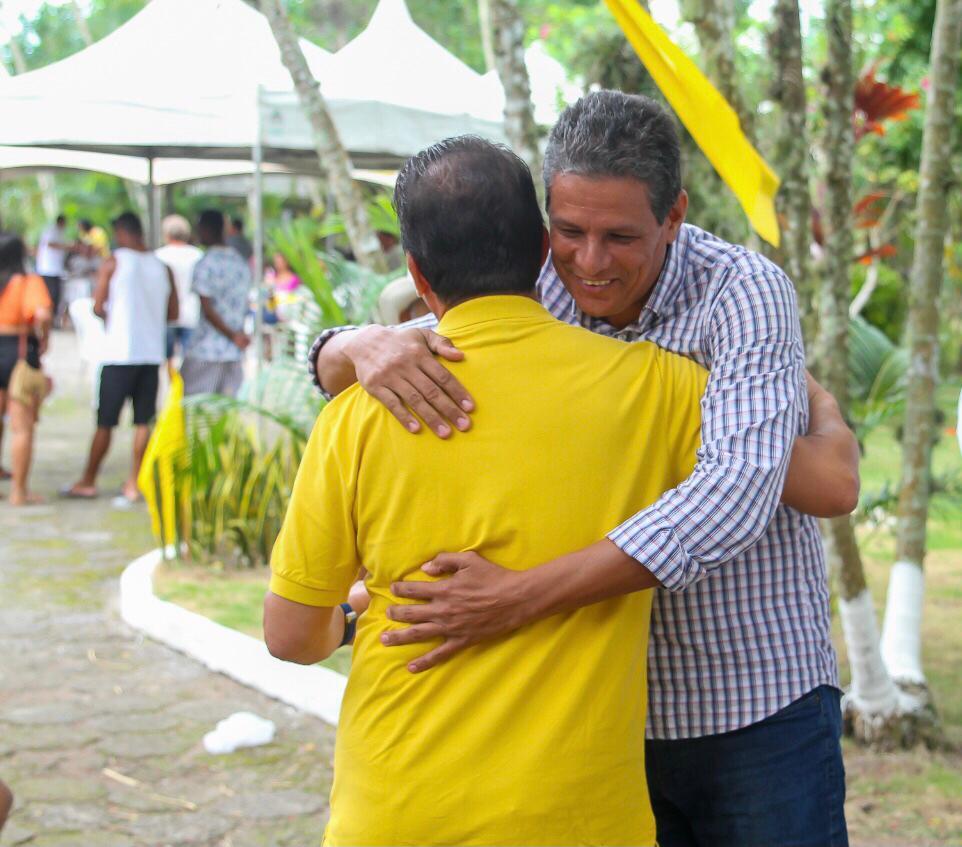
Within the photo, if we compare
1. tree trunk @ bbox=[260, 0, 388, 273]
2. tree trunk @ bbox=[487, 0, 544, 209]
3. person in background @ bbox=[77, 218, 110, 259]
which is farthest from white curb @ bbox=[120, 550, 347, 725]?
person in background @ bbox=[77, 218, 110, 259]

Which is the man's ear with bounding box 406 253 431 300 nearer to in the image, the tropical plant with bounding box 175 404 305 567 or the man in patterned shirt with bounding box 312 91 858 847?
the man in patterned shirt with bounding box 312 91 858 847

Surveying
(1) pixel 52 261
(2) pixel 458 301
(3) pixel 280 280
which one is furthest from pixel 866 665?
(1) pixel 52 261

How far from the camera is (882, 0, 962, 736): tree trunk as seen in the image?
4629 millimetres

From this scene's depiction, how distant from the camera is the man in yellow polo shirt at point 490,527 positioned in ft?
5.83

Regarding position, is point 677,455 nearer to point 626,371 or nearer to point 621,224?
point 626,371

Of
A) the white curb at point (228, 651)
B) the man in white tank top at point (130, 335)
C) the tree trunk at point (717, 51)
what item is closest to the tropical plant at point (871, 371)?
the tree trunk at point (717, 51)

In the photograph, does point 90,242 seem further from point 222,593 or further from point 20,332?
point 222,593

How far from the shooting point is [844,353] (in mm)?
4855

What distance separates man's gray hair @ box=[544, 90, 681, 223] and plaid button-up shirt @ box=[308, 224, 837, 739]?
0.18 metres

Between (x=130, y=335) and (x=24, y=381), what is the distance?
84 centimetres

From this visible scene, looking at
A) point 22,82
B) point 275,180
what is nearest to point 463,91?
point 22,82

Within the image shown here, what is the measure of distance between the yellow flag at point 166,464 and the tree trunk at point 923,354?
3.79 metres

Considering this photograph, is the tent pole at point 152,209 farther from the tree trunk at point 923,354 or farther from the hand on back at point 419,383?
the hand on back at point 419,383

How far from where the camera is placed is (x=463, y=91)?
9688 millimetres
